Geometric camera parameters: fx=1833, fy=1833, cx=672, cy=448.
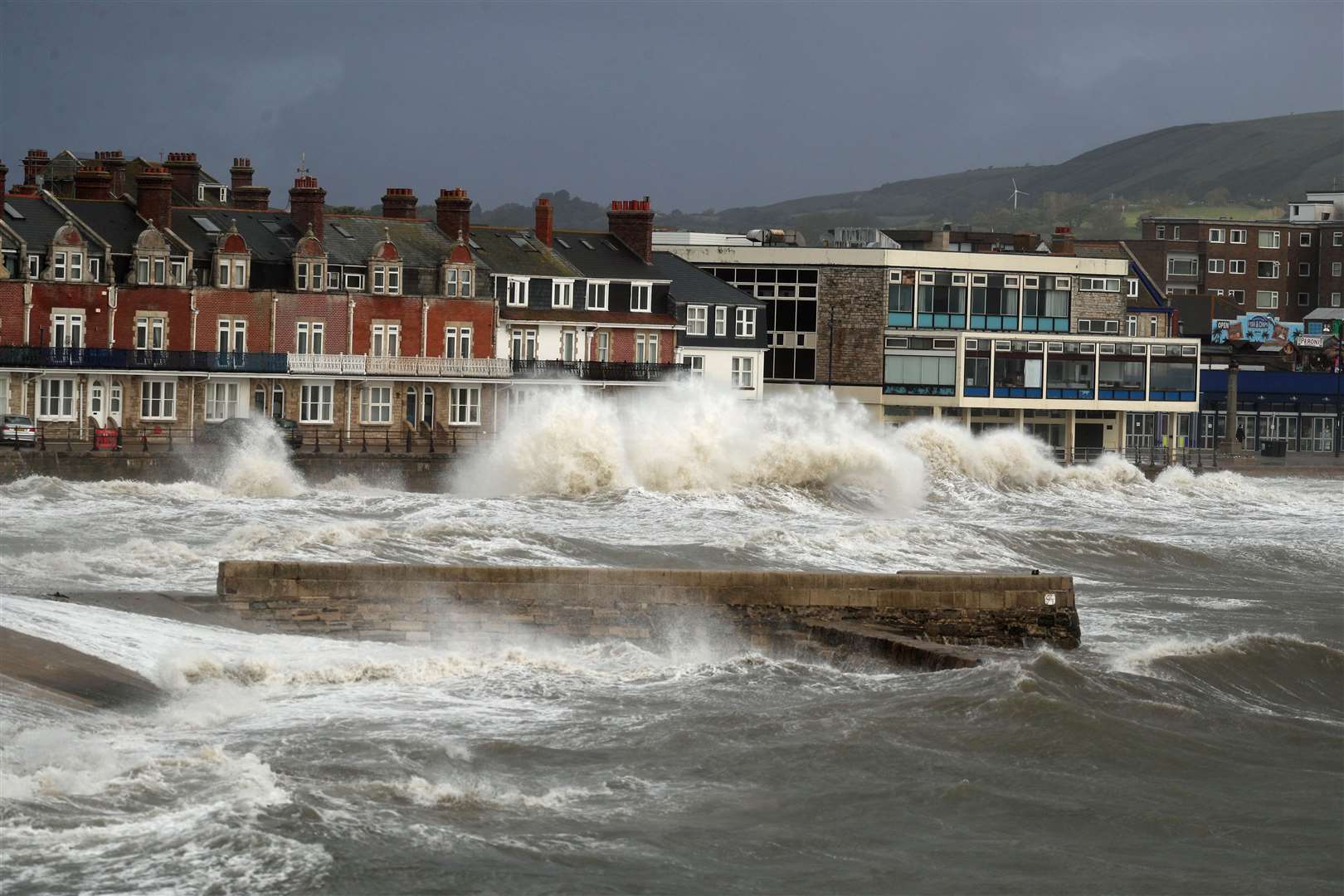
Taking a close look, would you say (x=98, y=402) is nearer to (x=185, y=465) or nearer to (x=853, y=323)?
(x=185, y=465)

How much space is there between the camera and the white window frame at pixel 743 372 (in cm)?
6600

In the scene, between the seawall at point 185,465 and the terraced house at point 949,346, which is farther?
the terraced house at point 949,346

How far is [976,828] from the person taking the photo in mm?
15906

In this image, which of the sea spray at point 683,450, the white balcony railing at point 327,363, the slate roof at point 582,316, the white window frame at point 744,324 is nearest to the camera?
the sea spray at point 683,450

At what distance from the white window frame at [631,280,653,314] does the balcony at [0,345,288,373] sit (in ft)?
44.6

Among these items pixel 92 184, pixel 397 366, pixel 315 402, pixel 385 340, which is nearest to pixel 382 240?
pixel 385 340

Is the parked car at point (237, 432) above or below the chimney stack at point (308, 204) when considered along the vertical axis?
below

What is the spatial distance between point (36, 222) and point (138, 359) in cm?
481

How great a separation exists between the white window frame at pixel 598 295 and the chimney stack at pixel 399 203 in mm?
7083

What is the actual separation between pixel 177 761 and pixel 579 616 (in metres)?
8.11

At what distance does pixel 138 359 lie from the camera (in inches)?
2029

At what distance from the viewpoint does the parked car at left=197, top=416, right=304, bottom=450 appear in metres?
47.7

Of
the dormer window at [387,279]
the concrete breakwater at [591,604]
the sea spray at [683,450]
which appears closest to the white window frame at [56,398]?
the dormer window at [387,279]

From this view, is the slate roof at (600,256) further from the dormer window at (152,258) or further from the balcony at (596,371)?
the dormer window at (152,258)
